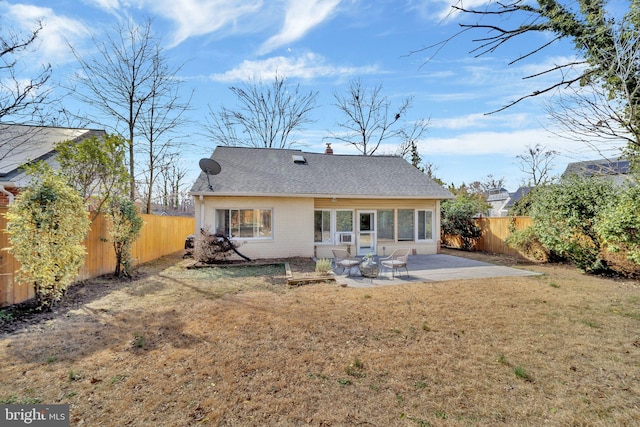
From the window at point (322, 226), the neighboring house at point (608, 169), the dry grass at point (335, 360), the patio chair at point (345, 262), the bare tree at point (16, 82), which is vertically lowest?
the dry grass at point (335, 360)

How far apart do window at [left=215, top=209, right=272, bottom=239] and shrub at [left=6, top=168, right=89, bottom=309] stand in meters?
6.00

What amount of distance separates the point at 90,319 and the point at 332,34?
10.5 metres

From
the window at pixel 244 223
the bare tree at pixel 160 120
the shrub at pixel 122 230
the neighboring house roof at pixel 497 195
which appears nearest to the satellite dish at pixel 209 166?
the window at pixel 244 223

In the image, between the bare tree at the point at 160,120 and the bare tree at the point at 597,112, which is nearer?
the bare tree at the point at 597,112

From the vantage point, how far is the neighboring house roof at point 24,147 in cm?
974

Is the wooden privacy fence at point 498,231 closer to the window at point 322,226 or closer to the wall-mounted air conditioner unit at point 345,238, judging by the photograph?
the wall-mounted air conditioner unit at point 345,238

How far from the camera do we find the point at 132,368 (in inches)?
142

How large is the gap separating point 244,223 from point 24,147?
10189 mm

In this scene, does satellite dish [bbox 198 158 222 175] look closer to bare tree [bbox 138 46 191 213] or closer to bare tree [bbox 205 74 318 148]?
bare tree [bbox 138 46 191 213]

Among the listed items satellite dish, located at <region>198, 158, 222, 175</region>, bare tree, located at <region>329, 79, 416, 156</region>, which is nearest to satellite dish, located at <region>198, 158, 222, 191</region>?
satellite dish, located at <region>198, 158, 222, 175</region>

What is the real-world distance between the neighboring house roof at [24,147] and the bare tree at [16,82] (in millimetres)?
2171

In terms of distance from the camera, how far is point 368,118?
87.9 ft

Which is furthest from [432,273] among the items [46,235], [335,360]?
[46,235]

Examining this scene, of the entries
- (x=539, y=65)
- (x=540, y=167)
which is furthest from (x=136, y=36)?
(x=540, y=167)
